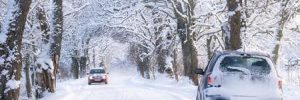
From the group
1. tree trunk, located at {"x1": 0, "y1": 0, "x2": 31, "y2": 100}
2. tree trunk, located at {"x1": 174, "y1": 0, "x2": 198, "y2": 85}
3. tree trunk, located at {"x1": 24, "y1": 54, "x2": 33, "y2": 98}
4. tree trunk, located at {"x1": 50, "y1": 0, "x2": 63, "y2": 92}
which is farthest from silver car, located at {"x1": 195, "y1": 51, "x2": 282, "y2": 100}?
tree trunk, located at {"x1": 24, "y1": 54, "x2": 33, "y2": 98}

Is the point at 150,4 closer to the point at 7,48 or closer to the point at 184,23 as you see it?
the point at 184,23

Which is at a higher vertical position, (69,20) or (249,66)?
(69,20)

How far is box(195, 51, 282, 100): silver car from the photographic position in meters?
12.1

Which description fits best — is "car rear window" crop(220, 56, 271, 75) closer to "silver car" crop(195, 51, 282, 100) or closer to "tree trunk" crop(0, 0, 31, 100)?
"silver car" crop(195, 51, 282, 100)

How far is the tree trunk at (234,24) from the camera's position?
68.4ft

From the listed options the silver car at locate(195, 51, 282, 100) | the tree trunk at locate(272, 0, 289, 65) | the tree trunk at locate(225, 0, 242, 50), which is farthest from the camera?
the tree trunk at locate(272, 0, 289, 65)

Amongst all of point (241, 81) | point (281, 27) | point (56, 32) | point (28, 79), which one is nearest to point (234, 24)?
point (56, 32)

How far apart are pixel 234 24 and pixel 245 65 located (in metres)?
8.71

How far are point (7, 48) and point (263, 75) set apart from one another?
22.3 ft

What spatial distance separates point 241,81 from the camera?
39.9 ft

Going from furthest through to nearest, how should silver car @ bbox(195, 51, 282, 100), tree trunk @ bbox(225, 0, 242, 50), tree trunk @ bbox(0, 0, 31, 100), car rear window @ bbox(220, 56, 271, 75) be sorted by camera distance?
tree trunk @ bbox(225, 0, 242, 50)
tree trunk @ bbox(0, 0, 31, 100)
car rear window @ bbox(220, 56, 271, 75)
silver car @ bbox(195, 51, 282, 100)

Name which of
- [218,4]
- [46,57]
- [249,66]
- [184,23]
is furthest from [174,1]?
[249,66]

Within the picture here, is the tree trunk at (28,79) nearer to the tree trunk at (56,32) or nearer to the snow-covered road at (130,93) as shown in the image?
the snow-covered road at (130,93)

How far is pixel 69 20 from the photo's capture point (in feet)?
164
